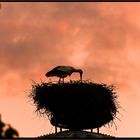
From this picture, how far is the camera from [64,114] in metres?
12.7

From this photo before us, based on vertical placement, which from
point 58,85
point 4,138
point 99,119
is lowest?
point 4,138

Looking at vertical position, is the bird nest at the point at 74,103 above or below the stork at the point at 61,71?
below

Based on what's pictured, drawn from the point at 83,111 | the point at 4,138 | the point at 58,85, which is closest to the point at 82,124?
the point at 83,111

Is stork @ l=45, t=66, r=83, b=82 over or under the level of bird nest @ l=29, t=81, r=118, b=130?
over

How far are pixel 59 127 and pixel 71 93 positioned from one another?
94cm

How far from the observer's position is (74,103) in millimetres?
12570

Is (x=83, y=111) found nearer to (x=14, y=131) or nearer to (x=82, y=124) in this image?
(x=82, y=124)

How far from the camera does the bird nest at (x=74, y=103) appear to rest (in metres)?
12.5

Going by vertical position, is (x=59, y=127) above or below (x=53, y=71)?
below

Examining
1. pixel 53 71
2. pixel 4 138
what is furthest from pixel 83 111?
pixel 4 138

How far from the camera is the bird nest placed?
12.5 m

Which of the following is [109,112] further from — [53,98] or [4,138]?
[4,138]

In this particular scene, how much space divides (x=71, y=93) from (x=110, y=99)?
3.37 feet

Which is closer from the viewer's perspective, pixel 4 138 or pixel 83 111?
pixel 4 138
